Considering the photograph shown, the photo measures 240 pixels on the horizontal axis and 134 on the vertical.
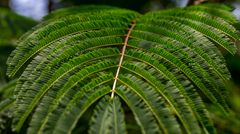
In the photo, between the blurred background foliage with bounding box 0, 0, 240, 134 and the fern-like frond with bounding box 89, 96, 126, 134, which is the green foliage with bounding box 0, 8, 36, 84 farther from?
the fern-like frond with bounding box 89, 96, 126, 134

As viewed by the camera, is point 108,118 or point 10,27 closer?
point 108,118

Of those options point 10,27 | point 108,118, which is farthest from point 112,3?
point 108,118

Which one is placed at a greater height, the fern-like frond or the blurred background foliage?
the blurred background foliage

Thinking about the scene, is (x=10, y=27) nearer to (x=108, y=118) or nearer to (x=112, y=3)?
(x=112, y=3)

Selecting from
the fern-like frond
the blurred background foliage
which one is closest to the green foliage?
the blurred background foliage

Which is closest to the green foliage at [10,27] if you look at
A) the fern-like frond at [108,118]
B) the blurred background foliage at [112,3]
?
the blurred background foliage at [112,3]

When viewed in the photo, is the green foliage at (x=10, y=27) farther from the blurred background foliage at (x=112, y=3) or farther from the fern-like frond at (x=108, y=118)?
the fern-like frond at (x=108, y=118)

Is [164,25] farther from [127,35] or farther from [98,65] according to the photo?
[98,65]

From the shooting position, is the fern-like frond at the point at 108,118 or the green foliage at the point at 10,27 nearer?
the fern-like frond at the point at 108,118

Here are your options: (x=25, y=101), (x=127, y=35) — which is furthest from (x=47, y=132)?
(x=127, y=35)

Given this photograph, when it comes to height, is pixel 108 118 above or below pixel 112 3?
below

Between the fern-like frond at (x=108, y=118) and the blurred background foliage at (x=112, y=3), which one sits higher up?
the blurred background foliage at (x=112, y=3)
